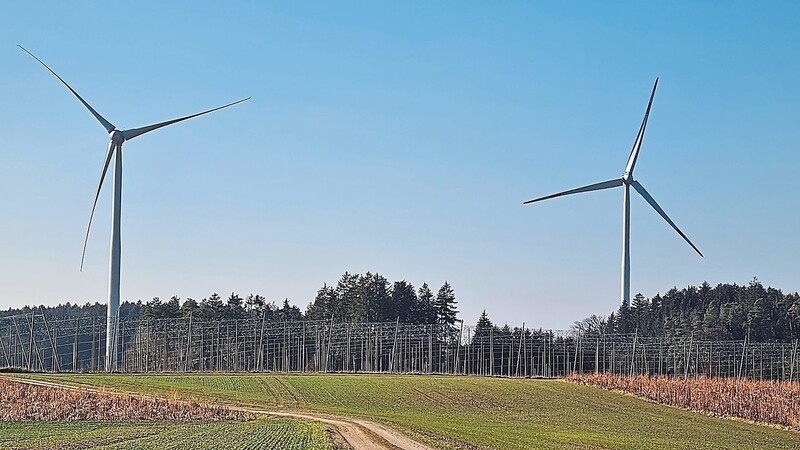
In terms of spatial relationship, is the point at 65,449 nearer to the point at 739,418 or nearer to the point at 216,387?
the point at 216,387

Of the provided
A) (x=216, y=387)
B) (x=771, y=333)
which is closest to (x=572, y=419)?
(x=216, y=387)

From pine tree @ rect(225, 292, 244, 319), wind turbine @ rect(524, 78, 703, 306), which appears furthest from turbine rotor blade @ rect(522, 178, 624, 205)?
pine tree @ rect(225, 292, 244, 319)

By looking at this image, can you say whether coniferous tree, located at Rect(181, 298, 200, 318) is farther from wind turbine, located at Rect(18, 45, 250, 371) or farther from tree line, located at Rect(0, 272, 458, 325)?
wind turbine, located at Rect(18, 45, 250, 371)

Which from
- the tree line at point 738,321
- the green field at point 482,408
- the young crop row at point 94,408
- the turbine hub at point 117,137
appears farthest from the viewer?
the tree line at point 738,321

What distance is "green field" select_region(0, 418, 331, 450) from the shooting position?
32.6 m

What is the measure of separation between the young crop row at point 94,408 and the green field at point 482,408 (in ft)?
20.8

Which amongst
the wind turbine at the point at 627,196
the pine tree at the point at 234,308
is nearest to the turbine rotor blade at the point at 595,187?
the wind turbine at the point at 627,196

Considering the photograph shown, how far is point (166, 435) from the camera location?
120 ft

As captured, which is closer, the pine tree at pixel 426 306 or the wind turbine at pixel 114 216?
the wind turbine at pixel 114 216

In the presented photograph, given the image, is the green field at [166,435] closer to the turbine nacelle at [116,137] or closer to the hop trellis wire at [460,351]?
the turbine nacelle at [116,137]

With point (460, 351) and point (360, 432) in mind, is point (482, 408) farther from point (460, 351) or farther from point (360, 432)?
point (460, 351)

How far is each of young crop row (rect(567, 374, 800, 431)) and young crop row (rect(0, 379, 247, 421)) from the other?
30514 mm

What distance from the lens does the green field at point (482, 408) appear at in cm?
4188

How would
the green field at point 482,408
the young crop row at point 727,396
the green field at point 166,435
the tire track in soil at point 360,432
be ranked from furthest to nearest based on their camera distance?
the young crop row at point 727,396 < the green field at point 482,408 < the tire track in soil at point 360,432 < the green field at point 166,435
